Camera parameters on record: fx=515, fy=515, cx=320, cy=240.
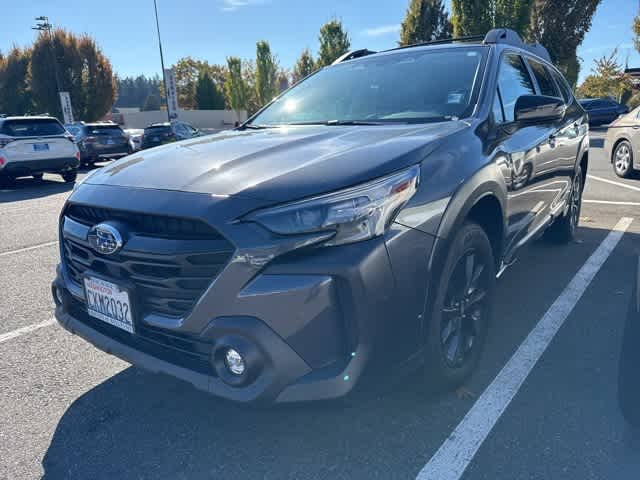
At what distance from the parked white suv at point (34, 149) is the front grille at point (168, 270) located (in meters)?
10.9

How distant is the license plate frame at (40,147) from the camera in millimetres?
11656

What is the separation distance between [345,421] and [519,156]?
1806 mm

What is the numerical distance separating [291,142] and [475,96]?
109 cm

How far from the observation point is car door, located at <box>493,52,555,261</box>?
9.43 feet

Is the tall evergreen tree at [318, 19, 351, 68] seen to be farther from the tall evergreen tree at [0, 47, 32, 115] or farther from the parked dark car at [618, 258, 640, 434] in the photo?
the parked dark car at [618, 258, 640, 434]

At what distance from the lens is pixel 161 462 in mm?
2182

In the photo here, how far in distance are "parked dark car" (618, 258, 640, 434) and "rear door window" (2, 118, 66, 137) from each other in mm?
12695

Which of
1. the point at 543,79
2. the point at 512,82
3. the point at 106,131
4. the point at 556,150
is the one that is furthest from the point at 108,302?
the point at 106,131

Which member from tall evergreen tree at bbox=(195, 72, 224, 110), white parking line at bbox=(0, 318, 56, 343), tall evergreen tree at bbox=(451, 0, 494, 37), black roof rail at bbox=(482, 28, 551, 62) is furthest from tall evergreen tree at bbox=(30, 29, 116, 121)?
black roof rail at bbox=(482, 28, 551, 62)

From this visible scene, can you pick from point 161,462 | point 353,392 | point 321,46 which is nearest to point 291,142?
point 353,392

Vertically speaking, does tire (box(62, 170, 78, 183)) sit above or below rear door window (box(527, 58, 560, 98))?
below

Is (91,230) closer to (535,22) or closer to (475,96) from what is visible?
(475,96)

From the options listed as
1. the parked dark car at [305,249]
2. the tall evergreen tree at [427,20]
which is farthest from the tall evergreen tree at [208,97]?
the parked dark car at [305,249]

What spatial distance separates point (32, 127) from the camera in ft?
39.1
